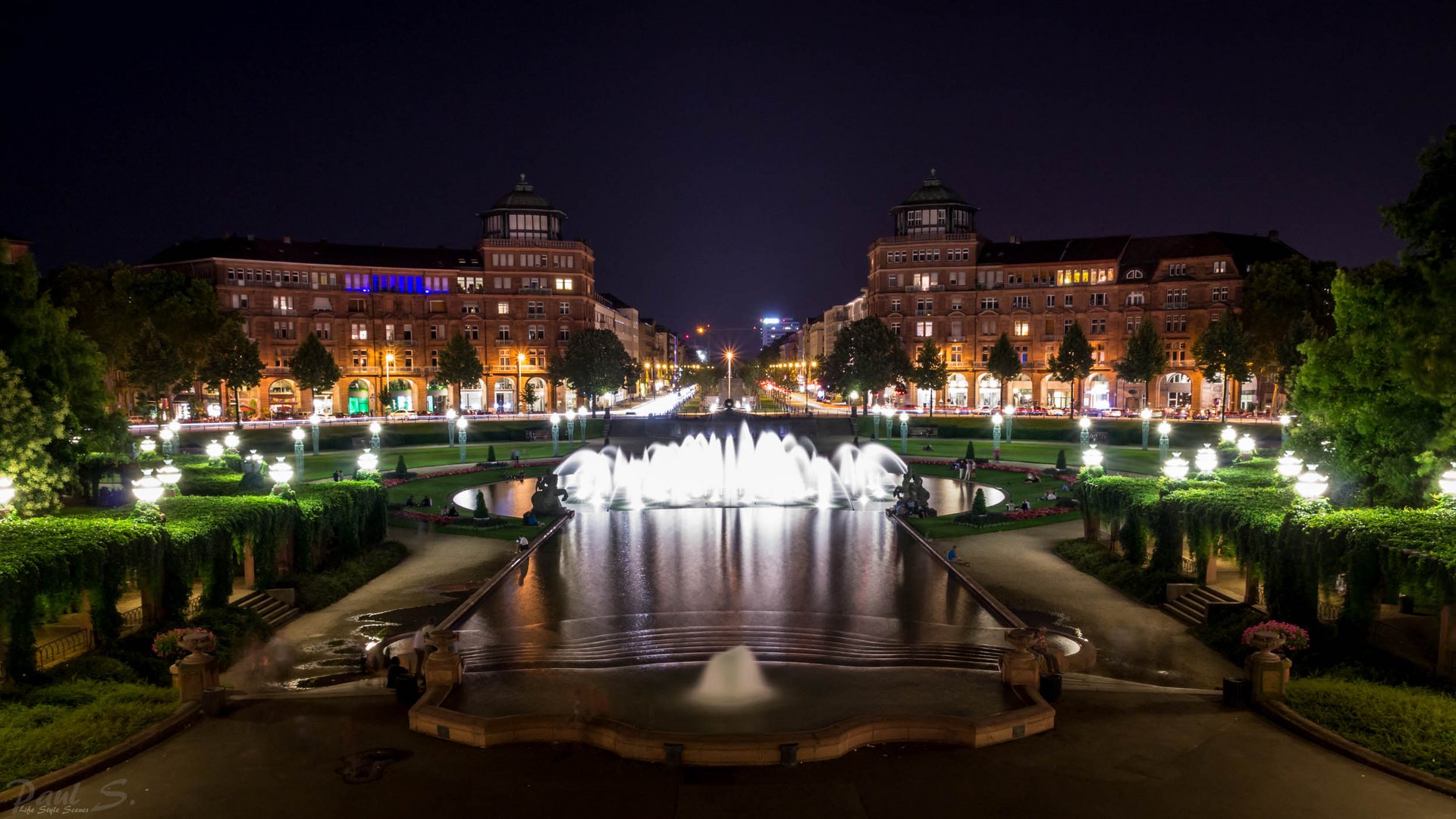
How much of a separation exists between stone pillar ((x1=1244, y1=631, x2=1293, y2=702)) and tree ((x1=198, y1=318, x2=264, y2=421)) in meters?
78.7

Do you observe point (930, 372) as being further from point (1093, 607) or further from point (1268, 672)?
point (1268, 672)

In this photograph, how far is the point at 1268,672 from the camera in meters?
15.5

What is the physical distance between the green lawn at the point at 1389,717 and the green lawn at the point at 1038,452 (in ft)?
115

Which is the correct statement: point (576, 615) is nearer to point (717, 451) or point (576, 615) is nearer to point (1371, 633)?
point (1371, 633)

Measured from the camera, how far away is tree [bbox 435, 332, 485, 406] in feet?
294

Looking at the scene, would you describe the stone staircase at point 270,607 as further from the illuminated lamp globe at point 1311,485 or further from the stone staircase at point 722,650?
the illuminated lamp globe at point 1311,485

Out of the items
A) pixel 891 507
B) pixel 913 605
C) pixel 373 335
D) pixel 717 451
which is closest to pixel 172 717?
pixel 913 605

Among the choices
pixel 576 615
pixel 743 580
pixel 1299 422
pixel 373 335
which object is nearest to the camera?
pixel 576 615

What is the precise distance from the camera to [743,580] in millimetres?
25125

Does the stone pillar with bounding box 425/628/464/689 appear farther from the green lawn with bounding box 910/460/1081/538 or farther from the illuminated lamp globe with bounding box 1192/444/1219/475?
the illuminated lamp globe with bounding box 1192/444/1219/475

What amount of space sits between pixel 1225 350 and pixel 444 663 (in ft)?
257

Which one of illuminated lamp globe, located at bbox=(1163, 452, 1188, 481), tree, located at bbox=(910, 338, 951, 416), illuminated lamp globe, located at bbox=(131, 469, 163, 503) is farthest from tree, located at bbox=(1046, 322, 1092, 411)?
illuminated lamp globe, located at bbox=(131, 469, 163, 503)

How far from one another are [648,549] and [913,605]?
1048cm

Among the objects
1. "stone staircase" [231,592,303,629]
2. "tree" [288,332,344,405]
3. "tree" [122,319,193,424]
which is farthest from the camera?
"tree" [288,332,344,405]
